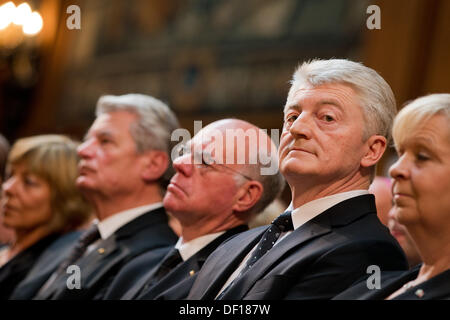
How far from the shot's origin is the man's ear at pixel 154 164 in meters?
4.11

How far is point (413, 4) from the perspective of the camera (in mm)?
6180

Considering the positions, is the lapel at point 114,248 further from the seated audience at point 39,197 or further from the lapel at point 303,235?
the lapel at point 303,235

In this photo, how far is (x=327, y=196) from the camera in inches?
107

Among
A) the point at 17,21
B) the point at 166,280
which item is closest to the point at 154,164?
the point at 166,280

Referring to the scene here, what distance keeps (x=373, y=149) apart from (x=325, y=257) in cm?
44

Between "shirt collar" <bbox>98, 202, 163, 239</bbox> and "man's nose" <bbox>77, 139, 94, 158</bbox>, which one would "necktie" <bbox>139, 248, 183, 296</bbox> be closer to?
"shirt collar" <bbox>98, 202, 163, 239</bbox>

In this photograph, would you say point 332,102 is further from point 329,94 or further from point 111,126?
point 111,126

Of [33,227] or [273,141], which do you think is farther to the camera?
[33,227]

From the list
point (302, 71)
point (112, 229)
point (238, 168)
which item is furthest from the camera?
point (112, 229)

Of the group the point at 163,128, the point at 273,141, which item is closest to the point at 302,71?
the point at 273,141

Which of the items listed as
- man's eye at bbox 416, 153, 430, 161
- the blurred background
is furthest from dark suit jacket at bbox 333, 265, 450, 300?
the blurred background
